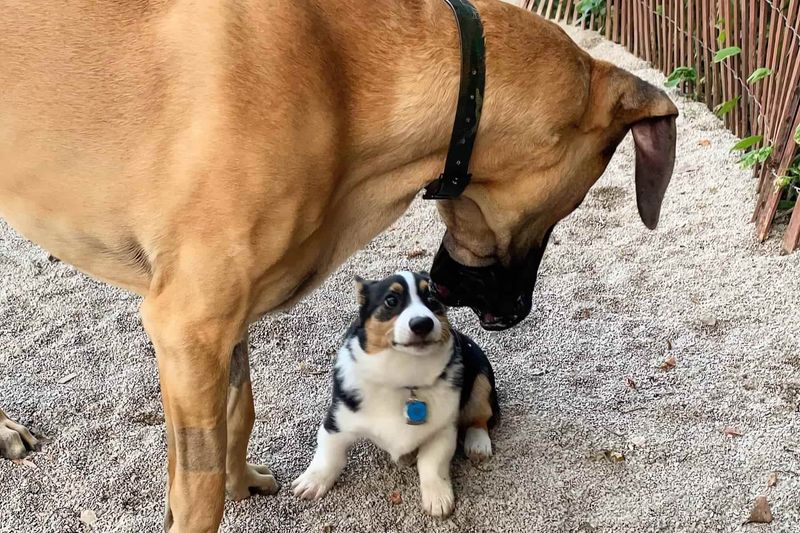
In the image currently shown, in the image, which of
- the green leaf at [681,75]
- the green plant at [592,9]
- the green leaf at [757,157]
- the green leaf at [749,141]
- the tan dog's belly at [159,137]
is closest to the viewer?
the tan dog's belly at [159,137]

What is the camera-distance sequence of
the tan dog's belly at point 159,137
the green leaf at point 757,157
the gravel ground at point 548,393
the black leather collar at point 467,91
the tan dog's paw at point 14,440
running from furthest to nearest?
the green leaf at point 757,157 < the tan dog's paw at point 14,440 < the gravel ground at point 548,393 < the black leather collar at point 467,91 < the tan dog's belly at point 159,137

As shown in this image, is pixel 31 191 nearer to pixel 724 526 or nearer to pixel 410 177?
pixel 410 177

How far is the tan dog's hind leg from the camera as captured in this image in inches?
94.1

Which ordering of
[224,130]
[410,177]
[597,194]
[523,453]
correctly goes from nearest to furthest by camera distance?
1. [224,130]
2. [410,177]
3. [523,453]
4. [597,194]

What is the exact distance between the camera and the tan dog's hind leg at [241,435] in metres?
2.39

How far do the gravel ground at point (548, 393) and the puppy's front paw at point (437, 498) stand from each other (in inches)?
1.4

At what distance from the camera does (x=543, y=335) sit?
11.1 feet

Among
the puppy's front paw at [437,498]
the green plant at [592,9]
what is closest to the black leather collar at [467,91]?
the puppy's front paw at [437,498]

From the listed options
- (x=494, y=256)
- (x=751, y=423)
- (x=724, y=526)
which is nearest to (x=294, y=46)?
(x=494, y=256)

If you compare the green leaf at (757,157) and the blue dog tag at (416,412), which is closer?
the blue dog tag at (416,412)

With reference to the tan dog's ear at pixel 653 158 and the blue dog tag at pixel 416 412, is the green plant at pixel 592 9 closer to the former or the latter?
the tan dog's ear at pixel 653 158

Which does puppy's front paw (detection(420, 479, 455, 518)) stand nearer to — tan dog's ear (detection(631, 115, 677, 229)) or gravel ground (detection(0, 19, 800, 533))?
gravel ground (detection(0, 19, 800, 533))

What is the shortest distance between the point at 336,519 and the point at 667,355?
1496 mm

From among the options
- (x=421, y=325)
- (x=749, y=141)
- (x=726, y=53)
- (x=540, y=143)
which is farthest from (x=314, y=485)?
(x=726, y=53)
